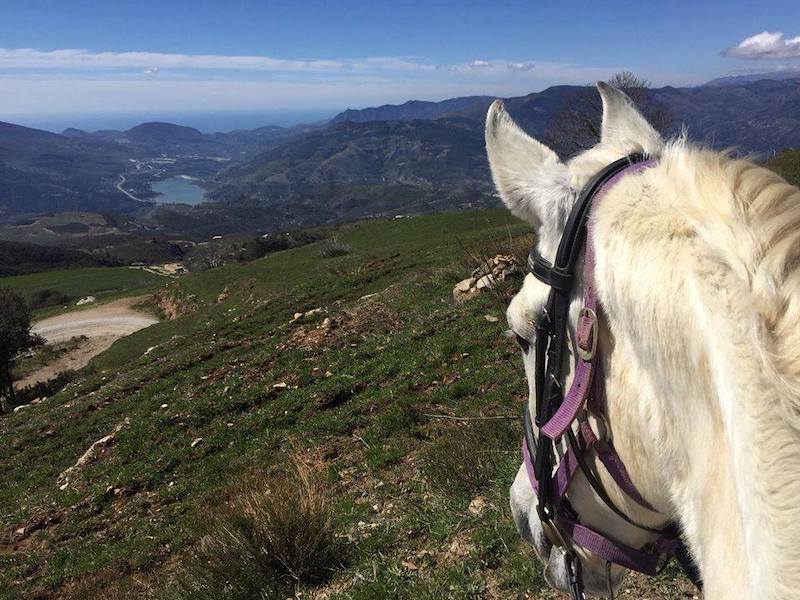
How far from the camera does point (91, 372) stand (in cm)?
2294

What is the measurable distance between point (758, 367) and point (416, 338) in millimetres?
10585

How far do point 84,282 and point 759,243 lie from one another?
5899 centimetres

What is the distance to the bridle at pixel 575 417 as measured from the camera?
48.2 inches

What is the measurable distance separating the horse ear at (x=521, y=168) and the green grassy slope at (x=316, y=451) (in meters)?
2.92

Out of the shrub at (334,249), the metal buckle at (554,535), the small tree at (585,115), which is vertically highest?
the small tree at (585,115)

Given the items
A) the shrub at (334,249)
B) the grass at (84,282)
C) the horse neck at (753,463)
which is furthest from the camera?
the grass at (84,282)

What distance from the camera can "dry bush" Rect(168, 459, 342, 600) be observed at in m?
4.11

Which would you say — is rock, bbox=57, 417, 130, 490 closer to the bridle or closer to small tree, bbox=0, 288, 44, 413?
the bridle

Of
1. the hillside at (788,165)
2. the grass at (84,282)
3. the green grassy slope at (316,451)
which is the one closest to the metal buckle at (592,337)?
the green grassy slope at (316,451)

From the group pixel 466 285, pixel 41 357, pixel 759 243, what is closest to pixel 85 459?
pixel 466 285

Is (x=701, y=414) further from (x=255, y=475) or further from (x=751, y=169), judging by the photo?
(x=255, y=475)

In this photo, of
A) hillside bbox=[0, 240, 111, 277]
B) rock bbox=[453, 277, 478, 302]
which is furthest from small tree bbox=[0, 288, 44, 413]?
hillside bbox=[0, 240, 111, 277]

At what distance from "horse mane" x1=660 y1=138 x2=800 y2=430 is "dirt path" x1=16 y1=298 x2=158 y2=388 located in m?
29.6

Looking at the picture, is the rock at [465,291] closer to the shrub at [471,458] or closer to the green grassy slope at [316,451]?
the green grassy slope at [316,451]
